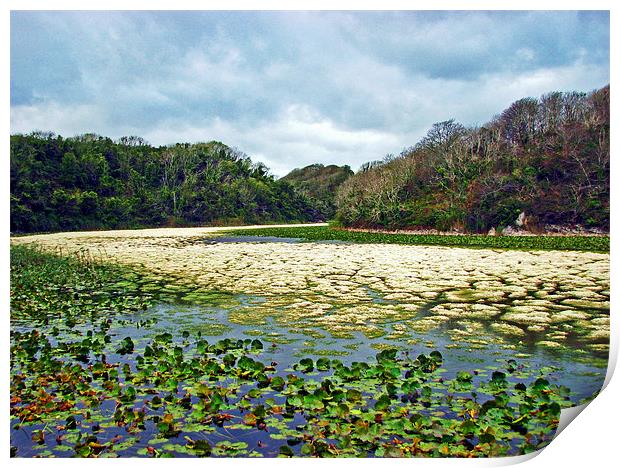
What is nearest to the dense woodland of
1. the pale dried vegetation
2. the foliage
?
the pale dried vegetation

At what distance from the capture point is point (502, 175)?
11477 mm

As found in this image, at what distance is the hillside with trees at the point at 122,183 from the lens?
655 cm

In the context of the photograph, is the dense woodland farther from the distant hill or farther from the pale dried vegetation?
the distant hill

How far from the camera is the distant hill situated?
27.2 metres

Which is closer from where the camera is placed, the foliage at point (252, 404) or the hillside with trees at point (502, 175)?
the foliage at point (252, 404)

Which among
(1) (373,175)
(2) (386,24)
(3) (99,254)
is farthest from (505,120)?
(3) (99,254)

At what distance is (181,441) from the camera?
7.44ft

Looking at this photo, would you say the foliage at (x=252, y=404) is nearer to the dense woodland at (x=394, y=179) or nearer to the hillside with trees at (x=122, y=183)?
the hillside with trees at (x=122, y=183)

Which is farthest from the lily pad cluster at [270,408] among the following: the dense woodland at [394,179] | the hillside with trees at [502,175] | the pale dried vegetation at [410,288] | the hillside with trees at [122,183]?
the hillside with trees at [502,175]

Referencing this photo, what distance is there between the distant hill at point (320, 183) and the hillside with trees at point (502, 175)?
6.21 metres

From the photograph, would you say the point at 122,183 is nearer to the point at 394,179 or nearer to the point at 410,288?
the point at 410,288

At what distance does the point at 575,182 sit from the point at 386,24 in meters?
4.12

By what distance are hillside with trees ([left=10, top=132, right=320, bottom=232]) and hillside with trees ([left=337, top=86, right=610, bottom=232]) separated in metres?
5.57

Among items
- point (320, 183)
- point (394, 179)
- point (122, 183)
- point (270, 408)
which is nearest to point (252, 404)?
point (270, 408)
